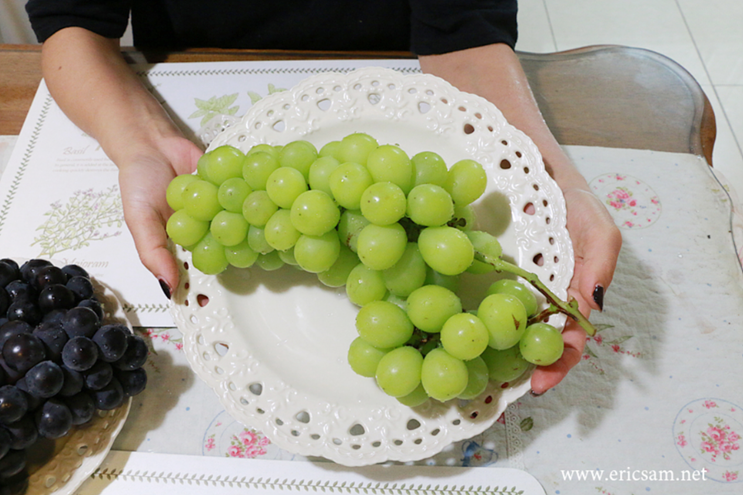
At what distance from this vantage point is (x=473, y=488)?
62 centimetres

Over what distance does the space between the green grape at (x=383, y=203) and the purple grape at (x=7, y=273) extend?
46 cm

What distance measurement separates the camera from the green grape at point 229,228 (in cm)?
60

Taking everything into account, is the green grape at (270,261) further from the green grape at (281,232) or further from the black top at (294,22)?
the black top at (294,22)

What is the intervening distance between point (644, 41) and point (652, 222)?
183 centimetres

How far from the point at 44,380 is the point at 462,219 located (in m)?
0.51

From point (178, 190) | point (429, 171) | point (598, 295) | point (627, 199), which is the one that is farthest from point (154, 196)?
point (627, 199)

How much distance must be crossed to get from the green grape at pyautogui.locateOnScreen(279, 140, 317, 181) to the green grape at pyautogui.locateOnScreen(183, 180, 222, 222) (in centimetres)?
9

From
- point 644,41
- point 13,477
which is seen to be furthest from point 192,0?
point 644,41

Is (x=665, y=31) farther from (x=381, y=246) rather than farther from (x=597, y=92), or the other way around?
(x=381, y=246)

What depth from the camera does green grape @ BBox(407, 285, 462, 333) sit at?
1.76ft

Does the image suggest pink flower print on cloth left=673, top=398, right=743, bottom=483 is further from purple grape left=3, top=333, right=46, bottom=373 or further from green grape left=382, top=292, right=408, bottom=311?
purple grape left=3, top=333, right=46, bottom=373

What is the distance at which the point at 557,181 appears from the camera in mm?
752

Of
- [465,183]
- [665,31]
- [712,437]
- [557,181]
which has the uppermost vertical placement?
[465,183]

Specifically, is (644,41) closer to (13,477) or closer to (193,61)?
(193,61)
